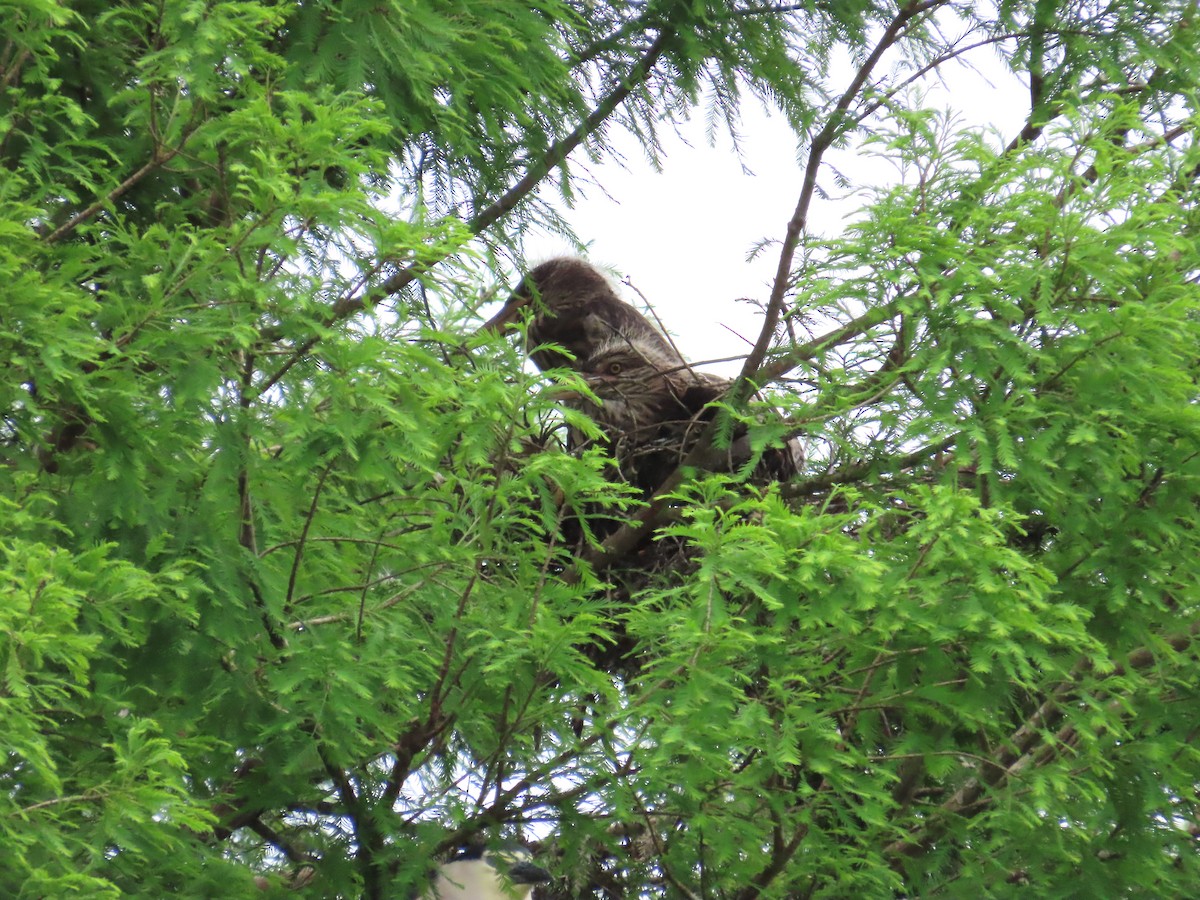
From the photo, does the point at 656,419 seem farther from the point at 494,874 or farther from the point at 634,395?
the point at 494,874

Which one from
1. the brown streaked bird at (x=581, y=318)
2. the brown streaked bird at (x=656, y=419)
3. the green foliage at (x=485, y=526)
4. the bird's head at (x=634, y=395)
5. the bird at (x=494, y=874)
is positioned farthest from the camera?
the brown streaked bird at (x=581, y=318)

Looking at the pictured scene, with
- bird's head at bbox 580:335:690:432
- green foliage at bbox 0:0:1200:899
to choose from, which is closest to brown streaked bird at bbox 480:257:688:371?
bird's head at bbox 580:335:690:432

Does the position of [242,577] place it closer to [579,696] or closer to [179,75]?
[579,696]

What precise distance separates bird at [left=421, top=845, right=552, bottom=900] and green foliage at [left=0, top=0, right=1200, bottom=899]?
0.07 metres

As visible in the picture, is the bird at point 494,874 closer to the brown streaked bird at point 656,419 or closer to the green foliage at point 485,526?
the green foliage at point 485,526

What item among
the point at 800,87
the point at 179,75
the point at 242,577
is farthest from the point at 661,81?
the point at 242,577

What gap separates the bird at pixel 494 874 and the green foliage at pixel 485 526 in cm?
7

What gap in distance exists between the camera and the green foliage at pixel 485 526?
11.0 feet

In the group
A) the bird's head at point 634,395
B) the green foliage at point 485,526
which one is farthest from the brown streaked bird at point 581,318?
the green foliage at point 485,526

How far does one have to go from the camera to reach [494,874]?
14.9ft

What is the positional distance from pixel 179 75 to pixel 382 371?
0.85m

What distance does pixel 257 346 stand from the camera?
3.46m

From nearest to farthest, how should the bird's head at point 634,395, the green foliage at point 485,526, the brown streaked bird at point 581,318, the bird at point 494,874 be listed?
the green foliage at point 485,526
the bird at point 494,874
the bird's head at point 634,395
the brown streaked bird at point 581,318

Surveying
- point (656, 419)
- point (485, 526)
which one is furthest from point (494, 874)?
point (656, 419)
